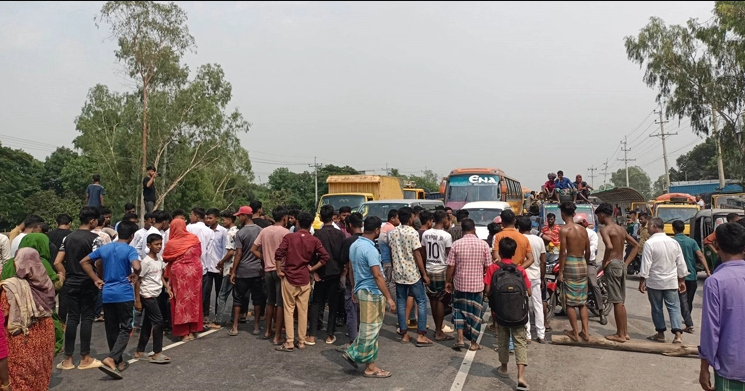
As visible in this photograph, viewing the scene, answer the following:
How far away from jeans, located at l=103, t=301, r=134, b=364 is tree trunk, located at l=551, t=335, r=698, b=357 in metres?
5.74

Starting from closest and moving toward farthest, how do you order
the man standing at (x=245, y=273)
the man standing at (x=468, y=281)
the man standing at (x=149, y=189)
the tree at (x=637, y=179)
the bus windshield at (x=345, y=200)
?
the man standing at (x=468, y=281)
the man standing at (x=245, y=273)
the man standing at (x=149, y=189)
the bus windshield at (x=345, y=200)
the tree at (x=637, y=179)

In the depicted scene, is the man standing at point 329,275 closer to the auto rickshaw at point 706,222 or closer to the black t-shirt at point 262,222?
the black t-shirt at point 262,222

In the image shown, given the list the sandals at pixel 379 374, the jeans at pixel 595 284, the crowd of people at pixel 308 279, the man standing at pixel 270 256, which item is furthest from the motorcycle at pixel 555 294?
the man standing at pixel 270 256

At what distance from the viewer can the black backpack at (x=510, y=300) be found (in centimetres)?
561

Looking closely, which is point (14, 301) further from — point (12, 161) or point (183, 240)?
point (12, 161)

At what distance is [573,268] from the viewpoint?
7.21 meters

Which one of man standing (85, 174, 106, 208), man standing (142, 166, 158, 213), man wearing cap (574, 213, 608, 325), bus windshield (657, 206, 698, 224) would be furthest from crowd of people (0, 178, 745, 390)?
bus windshield (657, 206, 698, 224)

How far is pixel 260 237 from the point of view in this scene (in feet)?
25.1

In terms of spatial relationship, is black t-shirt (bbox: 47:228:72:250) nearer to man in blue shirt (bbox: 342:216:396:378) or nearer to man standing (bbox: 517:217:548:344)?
man in blue shirt (bbox: 342:216:396:378)

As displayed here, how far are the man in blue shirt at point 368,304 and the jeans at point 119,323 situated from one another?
2654mm

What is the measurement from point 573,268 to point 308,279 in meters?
3.78

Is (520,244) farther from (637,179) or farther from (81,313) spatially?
(637,179)

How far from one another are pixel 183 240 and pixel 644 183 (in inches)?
5766

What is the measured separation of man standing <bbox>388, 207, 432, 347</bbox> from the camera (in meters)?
7.26
